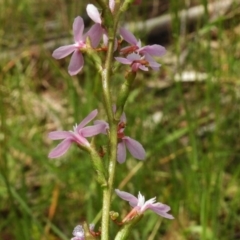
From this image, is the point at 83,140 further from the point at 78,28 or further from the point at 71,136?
the point at 78,28

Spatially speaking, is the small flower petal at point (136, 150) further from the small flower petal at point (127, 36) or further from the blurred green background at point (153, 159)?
the blurred green background at point (153, 159)

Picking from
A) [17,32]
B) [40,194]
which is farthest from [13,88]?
[40,194]

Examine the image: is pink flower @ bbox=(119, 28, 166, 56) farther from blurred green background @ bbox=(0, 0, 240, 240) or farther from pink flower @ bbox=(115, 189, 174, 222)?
blurred green background @ bbox=(0, 0, 240, 240)

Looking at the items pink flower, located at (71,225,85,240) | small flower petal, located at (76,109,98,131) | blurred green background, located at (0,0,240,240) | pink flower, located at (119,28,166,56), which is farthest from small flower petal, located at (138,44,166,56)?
blurred green background, located at (0,0,240,240)

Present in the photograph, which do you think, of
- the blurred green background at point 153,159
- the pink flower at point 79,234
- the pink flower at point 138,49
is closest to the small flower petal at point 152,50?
the pink flower at point 138,49

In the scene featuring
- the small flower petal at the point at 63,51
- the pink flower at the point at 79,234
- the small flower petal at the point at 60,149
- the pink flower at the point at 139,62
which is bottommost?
the pink flower at the point at 79,234
